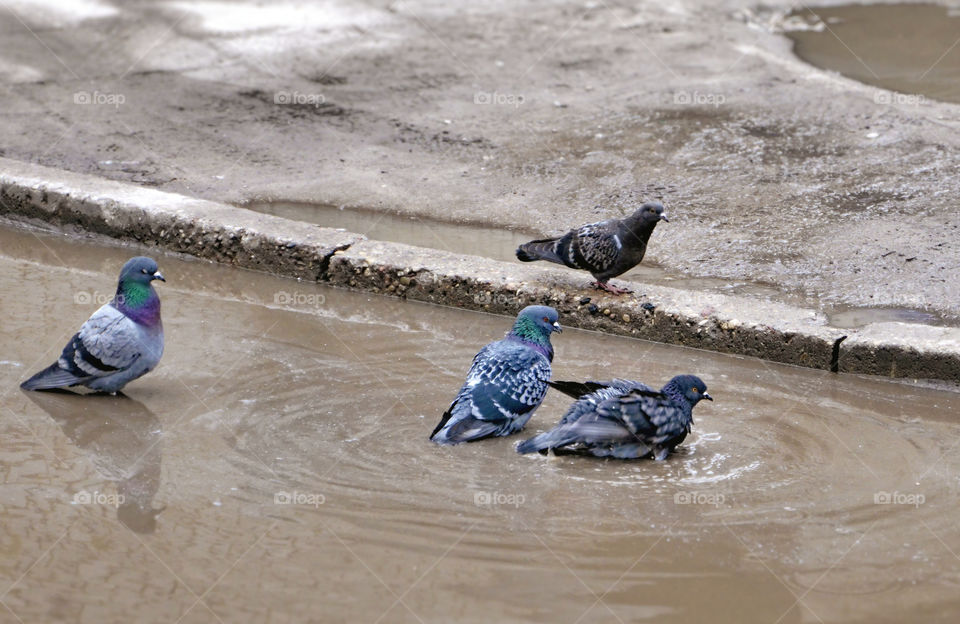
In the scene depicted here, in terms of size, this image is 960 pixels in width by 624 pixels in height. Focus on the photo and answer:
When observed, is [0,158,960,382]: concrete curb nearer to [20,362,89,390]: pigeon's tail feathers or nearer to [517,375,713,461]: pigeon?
[517,375,713,461]: pigeon

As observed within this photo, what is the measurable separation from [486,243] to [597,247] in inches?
51.4

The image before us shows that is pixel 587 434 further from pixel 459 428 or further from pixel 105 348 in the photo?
pixel 105 348

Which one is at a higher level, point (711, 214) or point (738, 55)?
point (738, 55)

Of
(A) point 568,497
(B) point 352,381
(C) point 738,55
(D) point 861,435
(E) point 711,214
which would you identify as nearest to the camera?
(A) point 568,497

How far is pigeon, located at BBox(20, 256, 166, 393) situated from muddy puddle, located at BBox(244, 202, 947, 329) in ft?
A: 7.59

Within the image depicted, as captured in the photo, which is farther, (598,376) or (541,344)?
(598,376)

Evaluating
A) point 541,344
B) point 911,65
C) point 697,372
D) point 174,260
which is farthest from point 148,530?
point 911,65

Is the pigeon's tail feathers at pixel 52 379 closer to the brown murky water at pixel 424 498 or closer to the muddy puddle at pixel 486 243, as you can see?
the brown murky water at pixel 424 498

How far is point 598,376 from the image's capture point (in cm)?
536

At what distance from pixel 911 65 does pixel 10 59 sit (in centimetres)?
801

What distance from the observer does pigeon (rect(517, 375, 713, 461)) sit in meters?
4.35

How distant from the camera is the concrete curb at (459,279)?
5395mm

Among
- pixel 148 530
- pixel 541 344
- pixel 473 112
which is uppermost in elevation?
pixel 473 112

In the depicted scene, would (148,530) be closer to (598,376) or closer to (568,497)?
(568,497)
